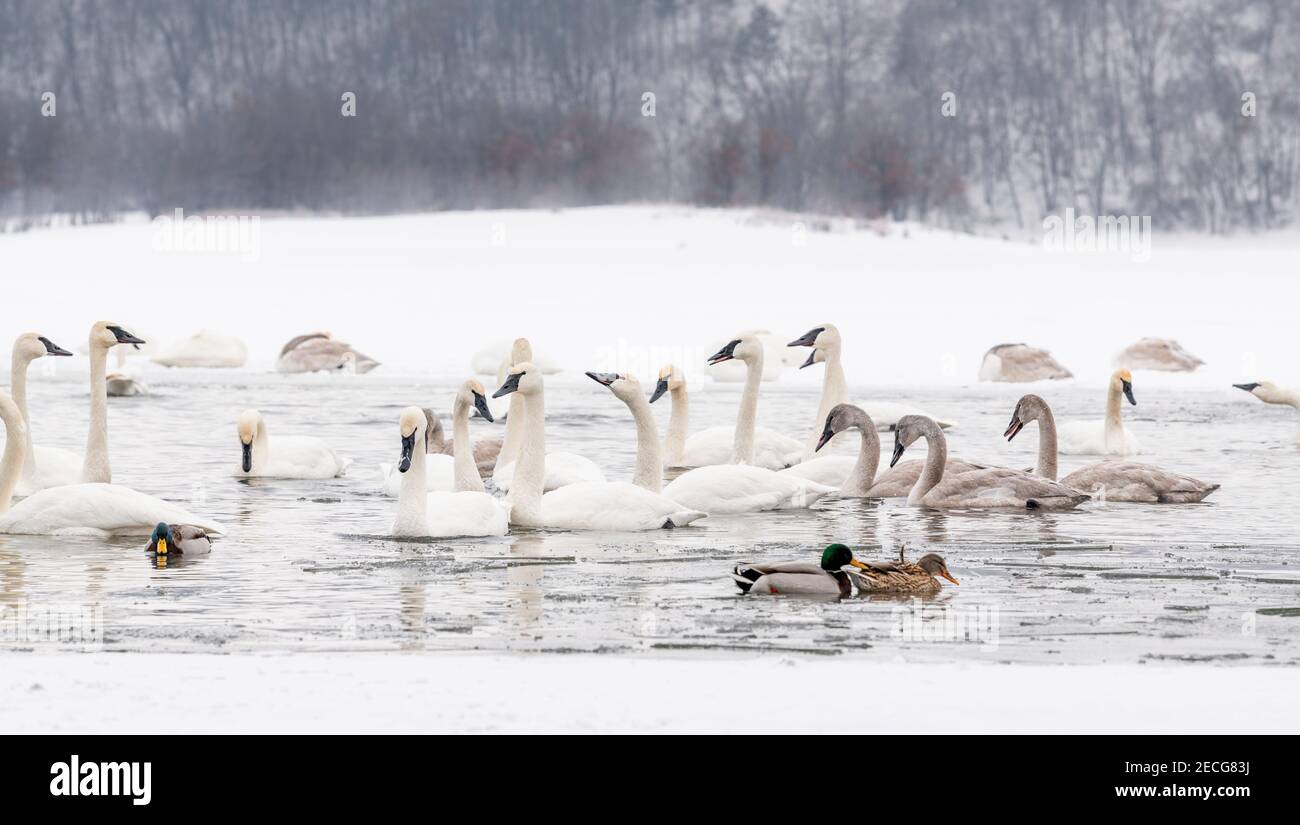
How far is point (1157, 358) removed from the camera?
21.4 metres

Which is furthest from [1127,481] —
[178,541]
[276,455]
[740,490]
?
[178,541]

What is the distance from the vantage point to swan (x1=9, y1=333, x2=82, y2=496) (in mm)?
11211

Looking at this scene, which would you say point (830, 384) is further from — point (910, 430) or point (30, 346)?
point (30, 346)

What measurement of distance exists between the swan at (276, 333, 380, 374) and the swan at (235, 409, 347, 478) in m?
8.72

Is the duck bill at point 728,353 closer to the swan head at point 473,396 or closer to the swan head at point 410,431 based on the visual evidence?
the swan head at point 473,396

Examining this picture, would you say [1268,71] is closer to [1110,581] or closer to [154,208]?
[154,208]

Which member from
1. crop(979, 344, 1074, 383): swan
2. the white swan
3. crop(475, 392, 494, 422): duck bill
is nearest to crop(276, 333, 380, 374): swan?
A: crop(979, 344, 1074, 383): swan

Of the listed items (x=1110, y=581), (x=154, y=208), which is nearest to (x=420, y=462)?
(x=1110, y=581)

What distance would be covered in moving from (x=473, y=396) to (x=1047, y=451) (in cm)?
336

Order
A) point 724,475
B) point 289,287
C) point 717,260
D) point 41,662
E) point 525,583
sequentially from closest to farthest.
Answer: point 41,662
point 525,583
point 724,475
point 289,287
point 717,260

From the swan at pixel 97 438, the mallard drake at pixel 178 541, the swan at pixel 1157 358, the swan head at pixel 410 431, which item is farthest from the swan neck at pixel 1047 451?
the swan at pixel 1157 358

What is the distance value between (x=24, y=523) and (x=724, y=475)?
3.64m

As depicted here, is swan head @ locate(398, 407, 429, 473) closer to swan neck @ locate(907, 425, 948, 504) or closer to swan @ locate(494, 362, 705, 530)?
swan @ locate(494, 362, 705, 530)

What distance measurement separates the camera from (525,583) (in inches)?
328
